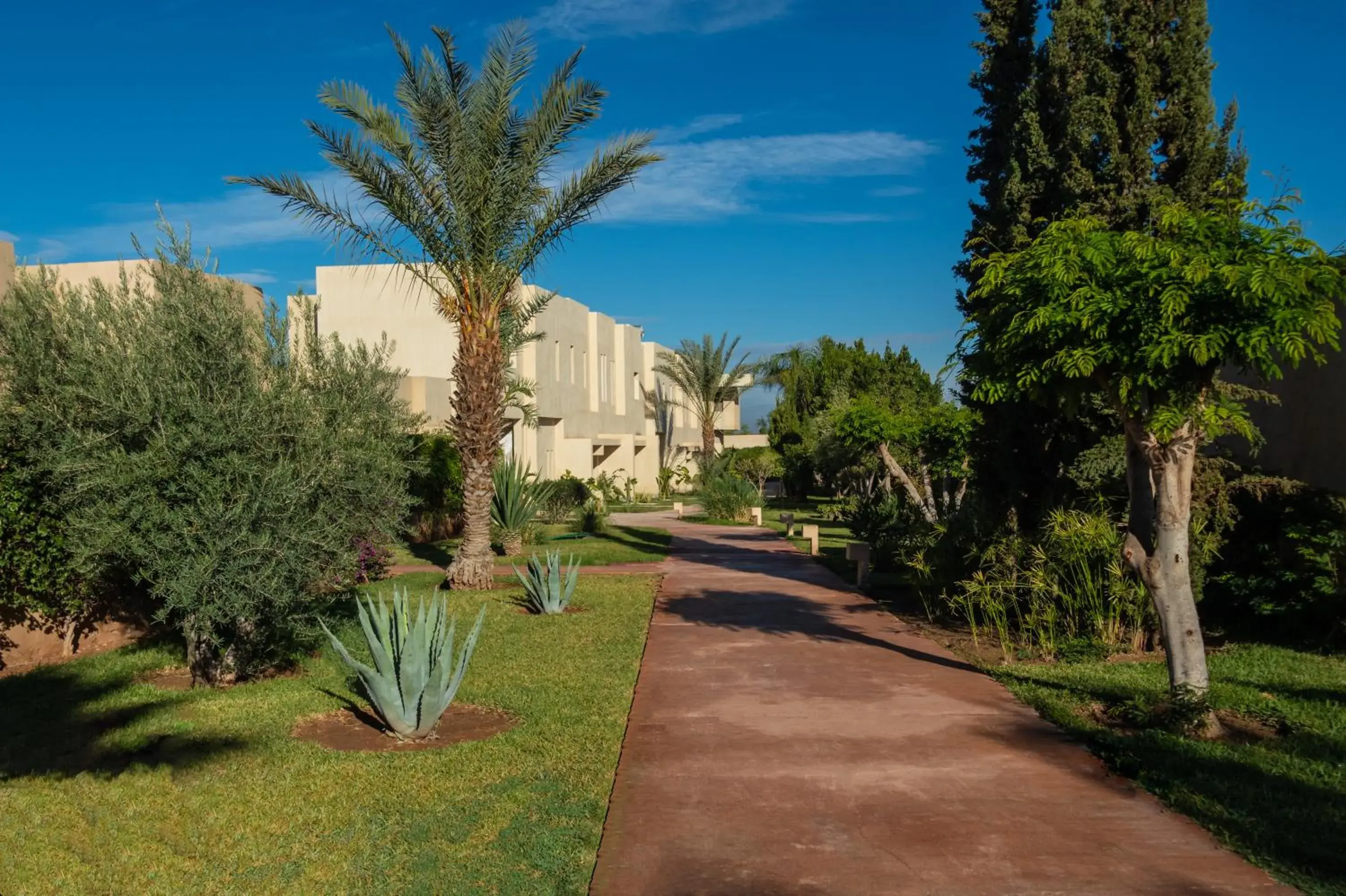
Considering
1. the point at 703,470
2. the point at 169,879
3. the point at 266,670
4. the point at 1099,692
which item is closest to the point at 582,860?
the point at 169,879

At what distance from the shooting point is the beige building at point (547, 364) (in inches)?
1104

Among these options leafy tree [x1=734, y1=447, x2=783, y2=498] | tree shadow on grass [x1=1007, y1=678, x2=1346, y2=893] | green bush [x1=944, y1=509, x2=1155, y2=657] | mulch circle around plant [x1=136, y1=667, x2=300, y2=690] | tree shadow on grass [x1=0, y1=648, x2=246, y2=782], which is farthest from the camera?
leafy tree [x1=734, y1=447, x2=783, y2=498]

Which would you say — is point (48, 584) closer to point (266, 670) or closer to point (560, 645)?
point (266, 670)

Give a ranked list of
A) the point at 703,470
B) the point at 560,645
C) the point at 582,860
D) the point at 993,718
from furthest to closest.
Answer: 1. the point at 703,470
2. the point at 560,645
3. the point at 993,718
4. the point at 582,860

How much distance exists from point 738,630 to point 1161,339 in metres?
5.95

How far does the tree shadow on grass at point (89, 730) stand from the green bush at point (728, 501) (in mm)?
20042

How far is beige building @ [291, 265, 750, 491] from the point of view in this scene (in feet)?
92.0

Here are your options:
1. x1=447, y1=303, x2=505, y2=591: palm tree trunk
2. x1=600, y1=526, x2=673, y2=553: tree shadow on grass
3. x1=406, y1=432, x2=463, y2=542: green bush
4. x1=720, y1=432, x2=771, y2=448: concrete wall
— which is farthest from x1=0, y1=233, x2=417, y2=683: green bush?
x1=720, y1=432, x2=771, y2=448: concrete wall

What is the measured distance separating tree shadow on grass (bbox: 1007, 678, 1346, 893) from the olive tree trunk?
0.49 metres

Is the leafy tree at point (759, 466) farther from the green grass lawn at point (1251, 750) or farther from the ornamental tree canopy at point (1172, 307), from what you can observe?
the ornamental tree canopy at point (1172, 307)

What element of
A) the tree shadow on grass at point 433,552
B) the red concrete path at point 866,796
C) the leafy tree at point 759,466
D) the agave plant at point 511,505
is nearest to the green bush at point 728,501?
the tree shadow on grass at point 433,552

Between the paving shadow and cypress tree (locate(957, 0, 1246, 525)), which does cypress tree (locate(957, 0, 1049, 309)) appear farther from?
the paving shadow

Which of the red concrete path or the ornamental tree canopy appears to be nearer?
the red concrete path

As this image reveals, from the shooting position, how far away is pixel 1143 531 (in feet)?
24.1
